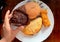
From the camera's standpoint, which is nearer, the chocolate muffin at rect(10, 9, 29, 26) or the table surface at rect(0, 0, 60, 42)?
the chocolate muffin at rect(10, 9, 29, 26)

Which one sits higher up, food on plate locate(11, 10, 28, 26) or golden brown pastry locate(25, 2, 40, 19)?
golden brown pastry locate(25, 2, 40, 19)

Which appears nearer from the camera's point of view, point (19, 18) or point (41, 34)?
point (19, 18)

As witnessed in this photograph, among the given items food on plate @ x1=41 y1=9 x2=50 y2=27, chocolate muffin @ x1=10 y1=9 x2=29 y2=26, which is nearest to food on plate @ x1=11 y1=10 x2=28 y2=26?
chocolate muffin @ x1=10 y1=9 x2=29 y2=26

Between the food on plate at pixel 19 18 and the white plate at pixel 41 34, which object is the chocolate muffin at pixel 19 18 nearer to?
the food on plate at pixel 19 18

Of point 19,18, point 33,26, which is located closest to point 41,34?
point 33,26

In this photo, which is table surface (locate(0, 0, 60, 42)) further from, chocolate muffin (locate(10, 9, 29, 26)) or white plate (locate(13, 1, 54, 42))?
chocolate muffin (locate(10, 9, 29, 26))

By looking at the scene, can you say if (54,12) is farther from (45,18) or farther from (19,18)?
(19,18)

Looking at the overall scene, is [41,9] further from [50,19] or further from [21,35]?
[21,35]

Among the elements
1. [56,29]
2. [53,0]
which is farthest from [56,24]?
[53,0]
